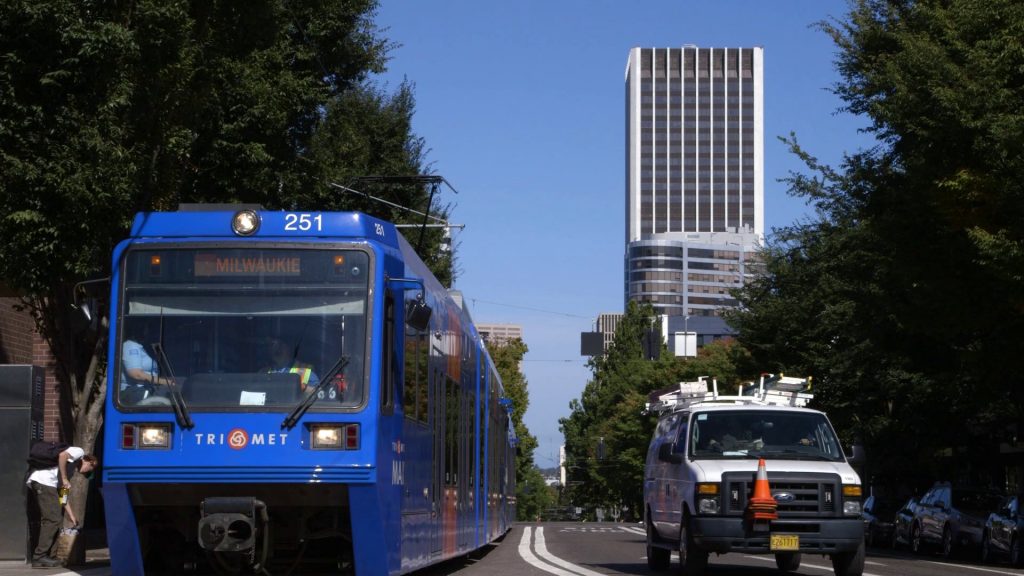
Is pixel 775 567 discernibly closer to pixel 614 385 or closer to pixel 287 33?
pixel 287 33

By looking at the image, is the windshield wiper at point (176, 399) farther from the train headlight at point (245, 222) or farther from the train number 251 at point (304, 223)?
the train number 251 at point (304, 223)

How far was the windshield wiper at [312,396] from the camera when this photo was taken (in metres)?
12.5

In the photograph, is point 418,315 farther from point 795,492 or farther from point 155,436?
point 795,492

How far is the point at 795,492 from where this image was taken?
1712 centimetres

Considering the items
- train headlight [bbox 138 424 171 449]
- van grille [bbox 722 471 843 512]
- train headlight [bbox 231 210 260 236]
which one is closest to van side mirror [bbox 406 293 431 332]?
train headlight [bbox 231 210 260 236]

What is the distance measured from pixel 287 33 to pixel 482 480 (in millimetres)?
12375

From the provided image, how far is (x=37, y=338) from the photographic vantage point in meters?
32.6

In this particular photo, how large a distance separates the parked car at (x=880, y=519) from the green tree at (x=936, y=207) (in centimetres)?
226

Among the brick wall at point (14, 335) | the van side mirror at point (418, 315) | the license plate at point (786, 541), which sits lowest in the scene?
the license plate at point (786, 541)

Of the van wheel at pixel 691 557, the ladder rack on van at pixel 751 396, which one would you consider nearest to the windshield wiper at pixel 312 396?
the van wheel at pixel 691 557

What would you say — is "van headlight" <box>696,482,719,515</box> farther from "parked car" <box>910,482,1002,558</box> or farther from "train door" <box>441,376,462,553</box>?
"parked car" <box>910,482,1002,558</box>

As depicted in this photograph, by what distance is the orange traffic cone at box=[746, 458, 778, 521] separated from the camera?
1686cm

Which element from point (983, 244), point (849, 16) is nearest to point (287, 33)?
point (849, 16)

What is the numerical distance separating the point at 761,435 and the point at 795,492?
4.39 feet
